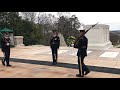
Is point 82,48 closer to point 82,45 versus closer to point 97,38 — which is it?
point 82,45

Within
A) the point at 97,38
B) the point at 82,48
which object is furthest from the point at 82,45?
the point at 97,38

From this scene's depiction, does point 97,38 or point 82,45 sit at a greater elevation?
point 82,45

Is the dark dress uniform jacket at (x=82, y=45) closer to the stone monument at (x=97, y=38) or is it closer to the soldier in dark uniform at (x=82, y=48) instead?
the soldier in dark uniform at (x=82, y=48)

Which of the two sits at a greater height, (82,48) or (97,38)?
(82,48)

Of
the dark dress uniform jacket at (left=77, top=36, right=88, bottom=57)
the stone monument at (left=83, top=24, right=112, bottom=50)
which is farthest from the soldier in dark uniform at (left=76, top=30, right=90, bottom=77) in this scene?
the stone monument at (left=83, top=24, right=112, bottom=50)

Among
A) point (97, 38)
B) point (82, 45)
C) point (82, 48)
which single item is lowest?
point (97, 38)

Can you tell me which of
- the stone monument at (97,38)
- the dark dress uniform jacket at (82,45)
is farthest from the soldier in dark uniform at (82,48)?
the stone monument at (97,38)

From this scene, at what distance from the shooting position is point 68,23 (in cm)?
4181

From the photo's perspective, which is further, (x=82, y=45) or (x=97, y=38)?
(x=97, y=38)

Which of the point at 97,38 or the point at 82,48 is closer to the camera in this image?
the point at 82,48

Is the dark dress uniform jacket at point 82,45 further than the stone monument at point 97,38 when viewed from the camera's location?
No
